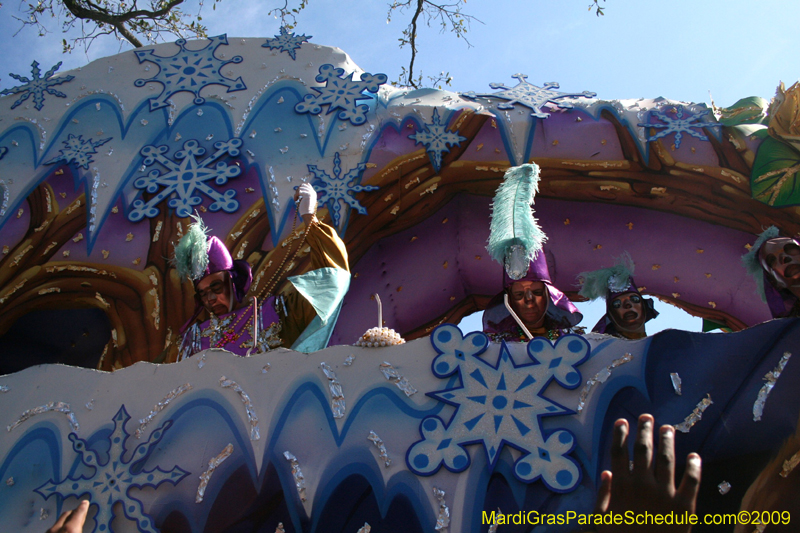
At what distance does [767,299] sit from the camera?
4.84 metres

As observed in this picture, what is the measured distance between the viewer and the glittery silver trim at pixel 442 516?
338 cm

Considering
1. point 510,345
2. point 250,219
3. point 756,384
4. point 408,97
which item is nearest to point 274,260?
point 250,219

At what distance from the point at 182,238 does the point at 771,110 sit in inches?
166

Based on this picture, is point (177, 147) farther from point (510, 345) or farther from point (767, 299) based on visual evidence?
point (767, 299)

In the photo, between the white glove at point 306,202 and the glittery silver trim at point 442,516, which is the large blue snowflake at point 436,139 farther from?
the glittery silver trim at point 442,516

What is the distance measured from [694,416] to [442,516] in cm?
111

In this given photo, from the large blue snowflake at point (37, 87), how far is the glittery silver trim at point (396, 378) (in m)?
4.08

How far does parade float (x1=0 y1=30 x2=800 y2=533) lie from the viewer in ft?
11.6

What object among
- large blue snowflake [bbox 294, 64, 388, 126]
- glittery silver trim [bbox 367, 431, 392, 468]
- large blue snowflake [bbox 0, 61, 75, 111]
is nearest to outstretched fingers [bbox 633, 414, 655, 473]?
glittery silver trim [bbox 367, 431, 392, 468]

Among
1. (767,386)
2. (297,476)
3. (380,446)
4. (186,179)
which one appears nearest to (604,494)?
(767,386)

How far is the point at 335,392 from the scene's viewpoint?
12.7ft

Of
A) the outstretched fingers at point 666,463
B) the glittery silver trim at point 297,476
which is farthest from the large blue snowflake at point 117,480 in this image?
the outstretched fingers at point 666,463

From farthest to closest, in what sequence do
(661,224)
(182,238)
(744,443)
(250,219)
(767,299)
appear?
(661,224) < (250,219) < (182,238) < (767,299) < (744,443)

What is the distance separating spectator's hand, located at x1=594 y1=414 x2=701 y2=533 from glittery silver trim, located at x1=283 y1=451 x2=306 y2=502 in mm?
1320
